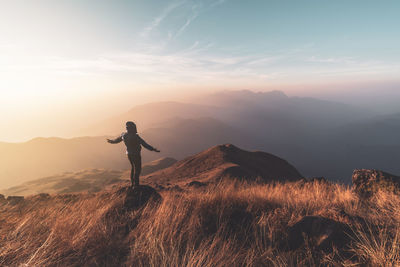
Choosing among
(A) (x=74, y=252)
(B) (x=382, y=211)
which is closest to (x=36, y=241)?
(A) (x=74, y=252)

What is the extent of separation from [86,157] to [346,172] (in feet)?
893

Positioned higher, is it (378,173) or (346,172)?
(378,173)

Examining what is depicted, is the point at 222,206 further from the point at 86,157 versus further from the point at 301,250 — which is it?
the point at 86,157

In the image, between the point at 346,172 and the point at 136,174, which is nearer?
the point at 136,174

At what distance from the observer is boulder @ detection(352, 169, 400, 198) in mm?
4996

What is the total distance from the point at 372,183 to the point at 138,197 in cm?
690

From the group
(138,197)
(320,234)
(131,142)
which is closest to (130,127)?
(131,142)

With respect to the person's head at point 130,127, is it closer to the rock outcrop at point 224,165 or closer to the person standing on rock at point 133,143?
the person standing on rock at point 133,143

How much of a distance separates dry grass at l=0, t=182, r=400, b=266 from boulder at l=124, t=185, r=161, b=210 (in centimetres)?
31

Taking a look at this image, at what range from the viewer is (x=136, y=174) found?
249 inches

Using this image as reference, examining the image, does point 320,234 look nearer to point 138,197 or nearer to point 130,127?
point 138,197

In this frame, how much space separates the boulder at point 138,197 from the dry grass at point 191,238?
1.01ft

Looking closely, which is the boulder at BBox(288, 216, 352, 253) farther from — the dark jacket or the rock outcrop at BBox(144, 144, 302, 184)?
the rock outcrop at BBox(144, 144, 302, 184)

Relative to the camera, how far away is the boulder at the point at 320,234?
2461 millimetres
